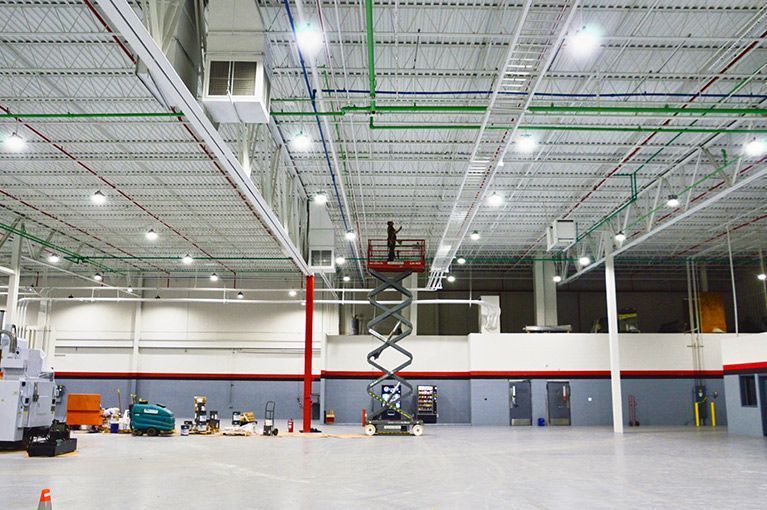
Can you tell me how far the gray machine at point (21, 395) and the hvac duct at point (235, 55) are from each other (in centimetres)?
1005

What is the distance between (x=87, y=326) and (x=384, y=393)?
18605mm

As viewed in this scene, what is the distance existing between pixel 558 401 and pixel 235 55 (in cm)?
2675

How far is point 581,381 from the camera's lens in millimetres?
32969

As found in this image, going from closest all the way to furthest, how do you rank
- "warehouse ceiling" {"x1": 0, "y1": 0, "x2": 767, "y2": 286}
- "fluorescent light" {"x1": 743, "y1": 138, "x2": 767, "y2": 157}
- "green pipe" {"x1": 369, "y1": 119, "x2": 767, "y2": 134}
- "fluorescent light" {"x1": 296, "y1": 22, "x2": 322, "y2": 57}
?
"fluorescent light" {"x1": 296, "y1": 22, "x2": 322, "y2": 57}, "warehouse ceiling" {"x1": 0, "y1": 0, "x2": 767, "y2": 286}, "green pipe" {"x1": 369, "y1": 119, "x2": 767, "y2": 134}, "fluorescent light" {"x1": 743, "y1": 138, "x2": 767, "y2": 157}

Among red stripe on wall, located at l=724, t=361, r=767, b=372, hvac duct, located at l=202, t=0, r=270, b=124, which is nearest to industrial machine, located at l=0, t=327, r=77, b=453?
hvac duct, located at l=202, t=0, r=270, b=124

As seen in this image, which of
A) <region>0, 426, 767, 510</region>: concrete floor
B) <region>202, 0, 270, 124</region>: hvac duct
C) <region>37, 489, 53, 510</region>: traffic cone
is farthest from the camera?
<region>202, 0, 270, 124</region>: hvac duct

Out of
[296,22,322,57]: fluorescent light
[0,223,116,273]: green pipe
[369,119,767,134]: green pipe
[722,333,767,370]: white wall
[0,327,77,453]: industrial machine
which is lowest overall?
[0,327,77,453]: industrial machine

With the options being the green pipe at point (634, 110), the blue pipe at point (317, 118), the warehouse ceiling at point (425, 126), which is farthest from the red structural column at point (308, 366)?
the green pipe at point (634, 110)

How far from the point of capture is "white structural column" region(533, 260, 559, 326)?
115ft

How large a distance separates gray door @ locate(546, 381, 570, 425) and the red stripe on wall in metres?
7.99

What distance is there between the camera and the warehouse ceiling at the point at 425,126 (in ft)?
43.6

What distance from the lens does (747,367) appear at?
25.6m

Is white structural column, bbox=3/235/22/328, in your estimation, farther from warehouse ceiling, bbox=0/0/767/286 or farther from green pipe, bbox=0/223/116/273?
warehouse ceiling, bbox=0/0/767/286

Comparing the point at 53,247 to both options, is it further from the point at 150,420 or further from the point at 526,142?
the point at 526,142
